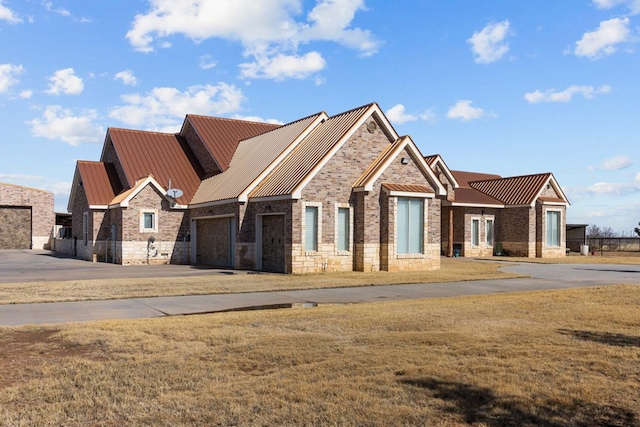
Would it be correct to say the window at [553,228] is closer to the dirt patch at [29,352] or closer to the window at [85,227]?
the window at [85,227]

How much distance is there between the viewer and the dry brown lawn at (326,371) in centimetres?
579

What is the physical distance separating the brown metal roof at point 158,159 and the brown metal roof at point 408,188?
12657mm

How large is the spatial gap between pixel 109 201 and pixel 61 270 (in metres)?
8.46

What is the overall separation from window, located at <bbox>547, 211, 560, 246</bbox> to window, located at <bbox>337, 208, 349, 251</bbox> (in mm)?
20951

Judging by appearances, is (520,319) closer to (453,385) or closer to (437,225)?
(453,385)

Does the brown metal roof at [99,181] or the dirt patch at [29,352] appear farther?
the brown metal roof at [99,181]

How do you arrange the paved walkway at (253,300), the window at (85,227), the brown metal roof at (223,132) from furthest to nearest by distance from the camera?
the window at (85,227) < the brown metal roof at (223,132) < the paved walkway at (253,300)

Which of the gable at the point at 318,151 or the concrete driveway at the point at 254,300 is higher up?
the gable at the point at 318,151

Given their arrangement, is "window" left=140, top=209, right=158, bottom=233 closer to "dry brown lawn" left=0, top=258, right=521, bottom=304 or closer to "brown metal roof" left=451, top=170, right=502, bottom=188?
"dry brown lawn" left=0, top=258, right=521, bottom=304

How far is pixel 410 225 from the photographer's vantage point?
2589cm

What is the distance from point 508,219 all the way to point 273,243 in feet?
72.8

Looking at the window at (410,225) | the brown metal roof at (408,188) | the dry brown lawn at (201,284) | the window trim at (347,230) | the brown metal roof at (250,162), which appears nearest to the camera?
the dry brown lawn at (201,284)

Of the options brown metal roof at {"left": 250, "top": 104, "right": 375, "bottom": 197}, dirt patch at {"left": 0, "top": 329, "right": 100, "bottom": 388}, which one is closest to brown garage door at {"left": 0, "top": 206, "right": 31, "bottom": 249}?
brown metal roof at {"left": 250, "top": 104, "right": 375, "bottom": 197}

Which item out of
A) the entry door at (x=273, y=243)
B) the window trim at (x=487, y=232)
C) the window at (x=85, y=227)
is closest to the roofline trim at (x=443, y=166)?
the window trim at (x=487, y=232)
